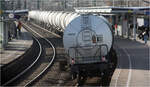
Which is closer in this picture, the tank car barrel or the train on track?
the train on track

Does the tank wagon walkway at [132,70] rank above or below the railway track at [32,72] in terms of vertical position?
above

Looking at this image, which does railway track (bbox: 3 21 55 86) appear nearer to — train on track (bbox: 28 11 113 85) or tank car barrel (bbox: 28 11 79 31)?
train on track (bbox: 28 11 113 85)

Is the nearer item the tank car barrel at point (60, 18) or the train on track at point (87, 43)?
the train on track at point (87, 43)

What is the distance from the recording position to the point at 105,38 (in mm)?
14578

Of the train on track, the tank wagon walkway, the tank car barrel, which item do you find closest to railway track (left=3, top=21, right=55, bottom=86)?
the train on track

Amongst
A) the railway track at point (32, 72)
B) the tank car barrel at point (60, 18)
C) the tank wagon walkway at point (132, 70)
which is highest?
the tank car barrel at point (60, 18)

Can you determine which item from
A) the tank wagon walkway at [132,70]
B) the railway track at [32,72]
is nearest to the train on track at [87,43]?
the tank wagon walkway at [132,70]

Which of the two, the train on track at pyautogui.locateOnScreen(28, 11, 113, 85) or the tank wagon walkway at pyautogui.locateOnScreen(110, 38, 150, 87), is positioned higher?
the train on track at pyautogui.locateOnScreen(28, 11, 113, 85)

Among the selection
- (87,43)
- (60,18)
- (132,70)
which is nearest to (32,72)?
(87,43)

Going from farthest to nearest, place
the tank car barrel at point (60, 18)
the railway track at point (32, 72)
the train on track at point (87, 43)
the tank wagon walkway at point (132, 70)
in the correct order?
1. the tank car barrel at point (60, 18)
2. the railway track at point (32, 72)
3. the train on track at point (87, 43)
4. the tank wagon walkway at point (132, 70)

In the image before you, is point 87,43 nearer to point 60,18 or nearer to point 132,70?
point 132,70

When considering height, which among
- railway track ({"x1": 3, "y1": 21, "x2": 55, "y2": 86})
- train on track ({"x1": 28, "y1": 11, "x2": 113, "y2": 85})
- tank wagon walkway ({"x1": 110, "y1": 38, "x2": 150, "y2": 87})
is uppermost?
train on track ({"x1": 28, "y1": 11, "x2": 113, "y2": 85})

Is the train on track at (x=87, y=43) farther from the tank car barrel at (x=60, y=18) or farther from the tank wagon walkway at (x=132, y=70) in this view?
the tank car barrel at (x=60, y=18)

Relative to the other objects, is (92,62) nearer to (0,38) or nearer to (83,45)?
(83,45)
